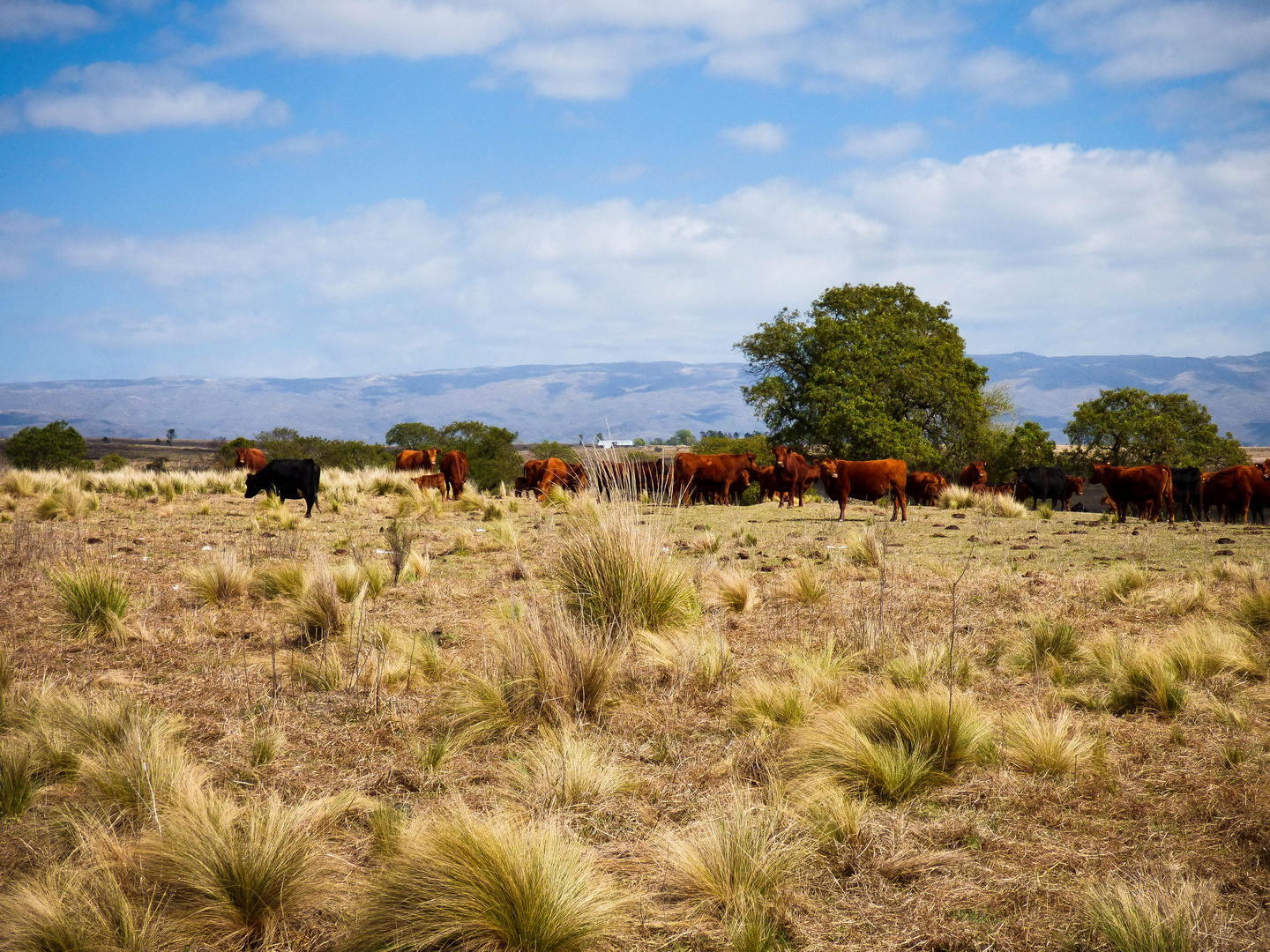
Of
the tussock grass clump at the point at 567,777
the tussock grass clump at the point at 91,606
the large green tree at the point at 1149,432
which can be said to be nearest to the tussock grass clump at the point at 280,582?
the tussock grass clump at the point at 91,606

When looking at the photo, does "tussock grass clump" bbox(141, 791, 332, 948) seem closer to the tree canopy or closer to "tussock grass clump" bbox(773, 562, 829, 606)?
"tussock grass clump" bbox(773, 562, 829, 606)

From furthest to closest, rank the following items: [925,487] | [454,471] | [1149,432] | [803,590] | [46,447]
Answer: [46,447], [1149,432], [925,487], [454,471], [803,590]

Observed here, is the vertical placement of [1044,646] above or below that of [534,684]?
above

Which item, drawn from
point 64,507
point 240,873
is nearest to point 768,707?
point 240,873

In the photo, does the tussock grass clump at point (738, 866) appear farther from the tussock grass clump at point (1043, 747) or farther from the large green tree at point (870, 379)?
the large green tree at point (870, 379)

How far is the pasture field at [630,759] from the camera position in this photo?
297 cm

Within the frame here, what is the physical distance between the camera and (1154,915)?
8.80ft

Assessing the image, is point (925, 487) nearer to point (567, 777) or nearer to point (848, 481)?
point (848, 481)

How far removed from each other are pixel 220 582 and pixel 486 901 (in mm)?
6657

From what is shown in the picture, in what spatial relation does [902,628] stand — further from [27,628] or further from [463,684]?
[27,628]

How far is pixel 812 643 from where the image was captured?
6617 mm

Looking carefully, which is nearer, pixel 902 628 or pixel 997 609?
pixel 902 628

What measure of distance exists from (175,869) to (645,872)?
200 centimetres

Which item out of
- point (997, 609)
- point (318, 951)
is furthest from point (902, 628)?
point (318, 951)
